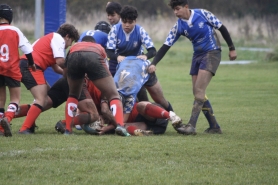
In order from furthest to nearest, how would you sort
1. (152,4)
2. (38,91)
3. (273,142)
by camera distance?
1. (152,4)
2. (38,91)
3. (273,142)

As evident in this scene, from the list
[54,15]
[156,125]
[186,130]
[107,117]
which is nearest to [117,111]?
[107,117]

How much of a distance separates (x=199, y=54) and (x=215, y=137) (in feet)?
4.23

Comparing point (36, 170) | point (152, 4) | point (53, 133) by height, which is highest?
point (36, 170)

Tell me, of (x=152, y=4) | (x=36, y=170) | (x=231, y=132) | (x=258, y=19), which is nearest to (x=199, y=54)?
(x=231, y=132)

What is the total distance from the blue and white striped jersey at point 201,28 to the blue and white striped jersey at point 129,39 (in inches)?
24.9

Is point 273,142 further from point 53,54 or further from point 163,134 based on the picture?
point 53,54

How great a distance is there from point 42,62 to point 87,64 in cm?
116

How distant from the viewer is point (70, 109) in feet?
29.8

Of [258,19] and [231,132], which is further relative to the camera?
[258,19]

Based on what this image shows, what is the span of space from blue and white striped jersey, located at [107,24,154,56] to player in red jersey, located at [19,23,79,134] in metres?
0.64

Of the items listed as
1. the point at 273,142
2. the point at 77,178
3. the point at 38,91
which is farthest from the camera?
the point at 38,91

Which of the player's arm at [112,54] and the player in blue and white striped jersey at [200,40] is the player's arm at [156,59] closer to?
the player in blue and white striped jersey at [200,40]

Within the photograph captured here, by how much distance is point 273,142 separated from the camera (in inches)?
336

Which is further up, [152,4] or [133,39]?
[133,39]
